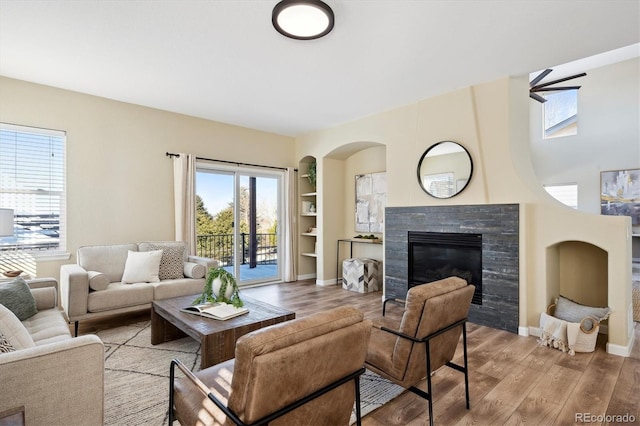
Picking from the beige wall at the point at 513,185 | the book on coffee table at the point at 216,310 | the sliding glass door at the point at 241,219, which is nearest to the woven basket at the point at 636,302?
the beige wall at the point at 513,185

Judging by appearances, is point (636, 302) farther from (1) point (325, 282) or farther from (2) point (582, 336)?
(1) point (325, 282)

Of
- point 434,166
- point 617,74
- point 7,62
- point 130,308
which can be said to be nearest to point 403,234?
point 434,166

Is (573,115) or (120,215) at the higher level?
(573,115)

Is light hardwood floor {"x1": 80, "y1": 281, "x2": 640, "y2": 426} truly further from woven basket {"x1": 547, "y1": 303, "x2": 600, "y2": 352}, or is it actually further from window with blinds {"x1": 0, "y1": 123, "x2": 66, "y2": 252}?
window with blinds {"x1": 0, "y1": 123, "x2": 66, "y2": 252}

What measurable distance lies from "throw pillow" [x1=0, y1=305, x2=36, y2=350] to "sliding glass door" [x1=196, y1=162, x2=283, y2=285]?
3.51 meters

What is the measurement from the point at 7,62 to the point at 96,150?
122 cm

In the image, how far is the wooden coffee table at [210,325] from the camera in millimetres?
2262

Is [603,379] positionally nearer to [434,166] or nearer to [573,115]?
[434,166]

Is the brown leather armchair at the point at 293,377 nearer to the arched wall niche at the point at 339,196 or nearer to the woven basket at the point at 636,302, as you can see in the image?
the woven basket at the point at 636,302

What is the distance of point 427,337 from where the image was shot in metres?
1.76

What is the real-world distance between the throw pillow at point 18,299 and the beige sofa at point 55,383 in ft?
4.29

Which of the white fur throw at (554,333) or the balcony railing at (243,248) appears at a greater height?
the balcony railing at (243,248)

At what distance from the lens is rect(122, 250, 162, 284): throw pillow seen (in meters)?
3.81

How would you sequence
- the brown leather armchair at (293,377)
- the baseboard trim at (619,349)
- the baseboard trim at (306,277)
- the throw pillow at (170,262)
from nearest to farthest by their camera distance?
1. the brown leather armchair at (293,377)
2. the baseboard trim at (619,349)
3. the throw pillow at (170,262)
4. the baseboard trim at (306,277)
